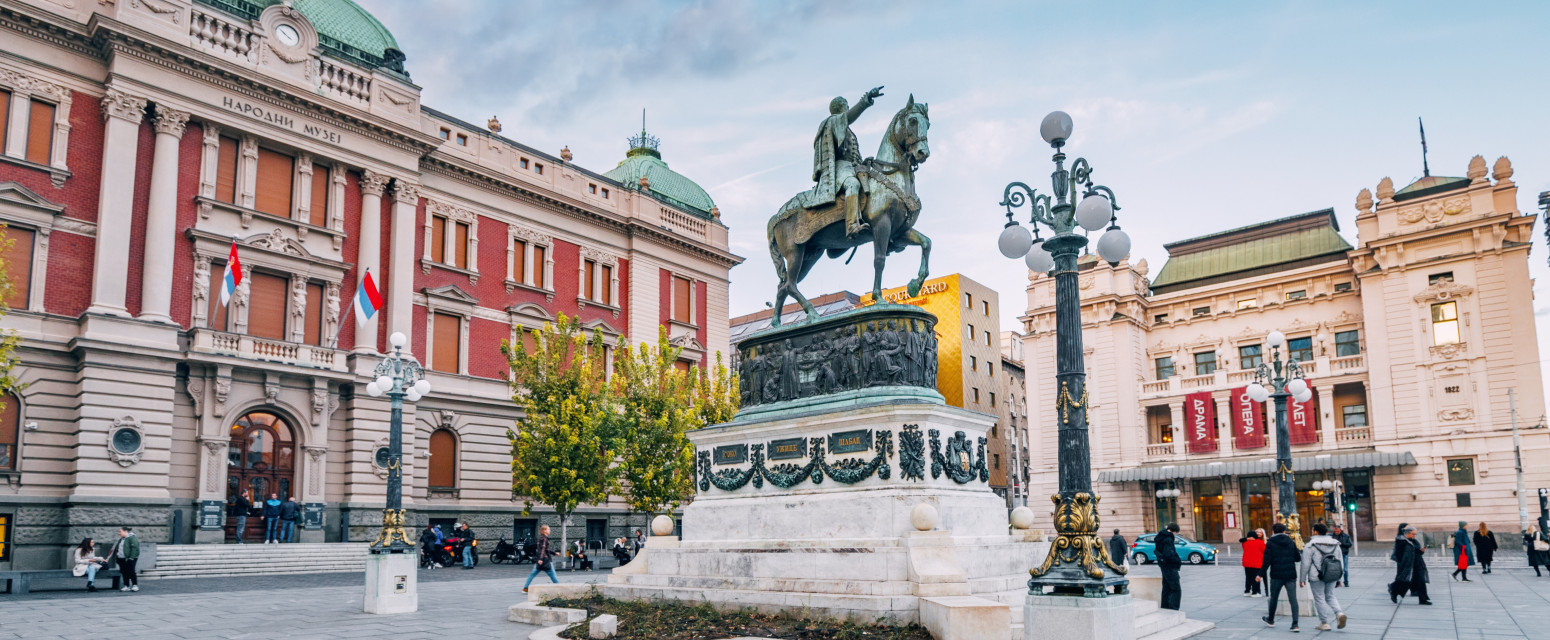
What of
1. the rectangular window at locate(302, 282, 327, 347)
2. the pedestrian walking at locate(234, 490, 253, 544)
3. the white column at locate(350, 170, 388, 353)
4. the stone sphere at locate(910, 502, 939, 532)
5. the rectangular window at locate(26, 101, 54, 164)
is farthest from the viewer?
the white column at locate(350, 170, 388, 353)

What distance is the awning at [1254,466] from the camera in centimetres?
4488

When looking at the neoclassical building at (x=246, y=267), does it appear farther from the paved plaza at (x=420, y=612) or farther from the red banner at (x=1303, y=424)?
the red banner at (x=1303, y=424)

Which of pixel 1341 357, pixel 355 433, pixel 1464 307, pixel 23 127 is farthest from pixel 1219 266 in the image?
pixel 23 127

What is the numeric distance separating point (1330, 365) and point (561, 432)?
3741 centimetres

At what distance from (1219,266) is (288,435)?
46.5 meters

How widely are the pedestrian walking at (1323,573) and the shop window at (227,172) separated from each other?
28.9 metres

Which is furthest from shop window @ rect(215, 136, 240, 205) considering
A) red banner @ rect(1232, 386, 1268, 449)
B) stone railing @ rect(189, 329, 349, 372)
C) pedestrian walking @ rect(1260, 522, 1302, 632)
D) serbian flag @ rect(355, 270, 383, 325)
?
red banner @ rect(1232, 386, 1268, 449)

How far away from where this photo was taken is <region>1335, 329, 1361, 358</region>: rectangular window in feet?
161

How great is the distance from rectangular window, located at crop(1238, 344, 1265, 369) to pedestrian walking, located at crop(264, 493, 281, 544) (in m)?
44.1

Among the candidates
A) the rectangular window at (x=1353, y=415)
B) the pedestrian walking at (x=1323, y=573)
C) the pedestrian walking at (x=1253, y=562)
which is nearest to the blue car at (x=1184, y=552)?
the pedestrian walking at (x=1253, y=562)

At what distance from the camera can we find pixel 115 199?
27.0 metres

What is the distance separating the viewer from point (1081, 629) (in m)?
8.71

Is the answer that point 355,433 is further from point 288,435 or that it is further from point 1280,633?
point 1280,633

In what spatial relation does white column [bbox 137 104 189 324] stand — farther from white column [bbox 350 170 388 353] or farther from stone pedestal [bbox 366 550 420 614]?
stone pedestal [bbox 366 550 420 614]
